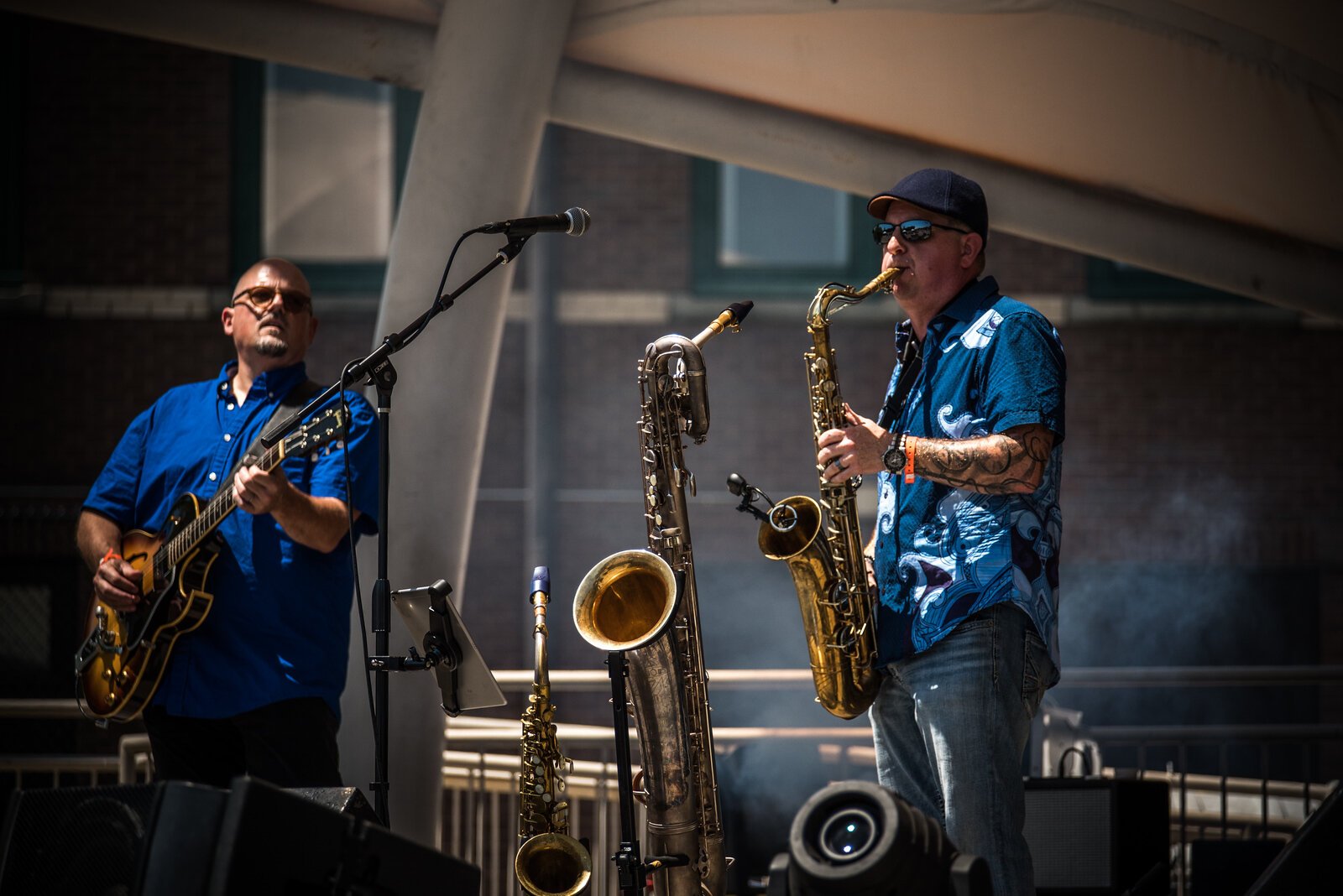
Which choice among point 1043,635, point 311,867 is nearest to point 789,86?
point 1043,635

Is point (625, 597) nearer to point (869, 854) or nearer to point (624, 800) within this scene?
point (624, 800)

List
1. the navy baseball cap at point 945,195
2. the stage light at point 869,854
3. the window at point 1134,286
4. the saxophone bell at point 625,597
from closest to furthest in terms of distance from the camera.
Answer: the stage light at point 869,854 < the navy baseball cap at point 945,195 < the saxophone bell at point 625,597 < the window at point 1134,286

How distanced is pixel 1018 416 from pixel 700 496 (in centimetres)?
698

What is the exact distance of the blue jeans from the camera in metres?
3.07

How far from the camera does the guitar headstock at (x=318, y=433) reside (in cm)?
389

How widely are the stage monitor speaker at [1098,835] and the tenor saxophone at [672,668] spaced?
1075 mm

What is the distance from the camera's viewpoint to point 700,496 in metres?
10.1

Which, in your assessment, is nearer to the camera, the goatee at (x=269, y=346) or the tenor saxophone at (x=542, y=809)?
the tenor saxophone at (x=542, y=809)

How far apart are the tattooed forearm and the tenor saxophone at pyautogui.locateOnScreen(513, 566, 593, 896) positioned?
4.10 feet

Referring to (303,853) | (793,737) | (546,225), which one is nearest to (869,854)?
(303,853)

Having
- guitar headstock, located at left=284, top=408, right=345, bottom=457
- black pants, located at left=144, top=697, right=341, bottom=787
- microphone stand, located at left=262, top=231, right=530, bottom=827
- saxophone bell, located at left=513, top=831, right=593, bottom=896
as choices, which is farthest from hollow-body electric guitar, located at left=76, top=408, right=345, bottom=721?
saxophone bell, located at left=513, top=831, right=593, bottom=896

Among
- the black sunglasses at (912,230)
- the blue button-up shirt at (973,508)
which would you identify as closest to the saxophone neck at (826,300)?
the black sunglasses at (912,230)

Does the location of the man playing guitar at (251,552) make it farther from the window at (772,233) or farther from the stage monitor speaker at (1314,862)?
the window at (772,233)

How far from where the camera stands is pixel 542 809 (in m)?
4.09
